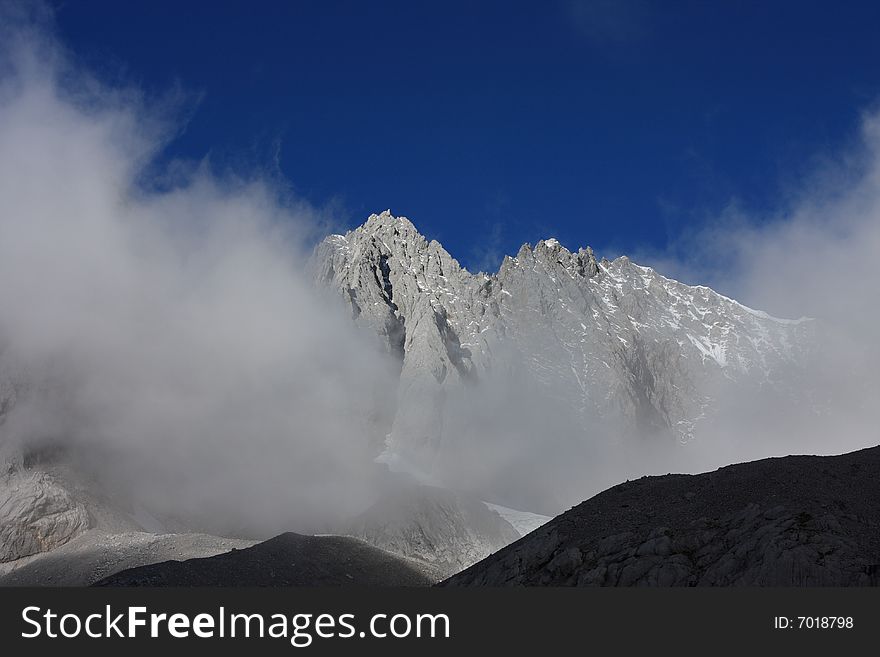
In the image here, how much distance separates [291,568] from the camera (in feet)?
255

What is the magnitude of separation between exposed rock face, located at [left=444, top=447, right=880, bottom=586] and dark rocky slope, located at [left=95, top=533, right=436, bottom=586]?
106 feet

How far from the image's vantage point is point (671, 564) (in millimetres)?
34406

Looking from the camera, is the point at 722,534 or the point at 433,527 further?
the point at 433,527

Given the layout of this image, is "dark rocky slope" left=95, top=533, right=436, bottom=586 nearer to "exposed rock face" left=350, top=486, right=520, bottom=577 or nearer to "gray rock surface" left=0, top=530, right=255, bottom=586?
"gray rock surface" left=0, top=530, right=255, bottom=586

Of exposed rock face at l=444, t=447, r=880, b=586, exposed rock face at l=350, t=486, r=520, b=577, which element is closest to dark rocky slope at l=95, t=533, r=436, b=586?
exposed rock face at l=444, t=447, r=880, b=586

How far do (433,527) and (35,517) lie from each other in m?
67.6

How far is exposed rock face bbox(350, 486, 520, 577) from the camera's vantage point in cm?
14012

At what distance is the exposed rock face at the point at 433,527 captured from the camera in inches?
5517

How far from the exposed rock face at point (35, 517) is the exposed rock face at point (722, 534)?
95343 millimetres

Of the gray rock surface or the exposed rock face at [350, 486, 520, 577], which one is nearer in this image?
the gray rock surface

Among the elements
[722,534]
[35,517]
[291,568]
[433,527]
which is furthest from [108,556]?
[722,534]

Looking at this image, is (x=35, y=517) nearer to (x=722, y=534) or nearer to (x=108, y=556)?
(x=108, y=556)

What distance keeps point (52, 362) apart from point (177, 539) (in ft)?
273

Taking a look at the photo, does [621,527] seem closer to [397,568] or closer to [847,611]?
[847,611]
